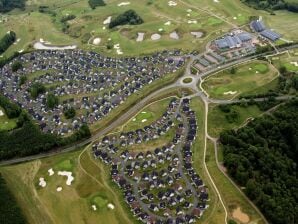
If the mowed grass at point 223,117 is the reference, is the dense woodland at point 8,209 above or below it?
below

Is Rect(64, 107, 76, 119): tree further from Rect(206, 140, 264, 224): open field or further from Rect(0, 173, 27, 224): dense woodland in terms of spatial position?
Rect(206, 140, 264, 224): open field

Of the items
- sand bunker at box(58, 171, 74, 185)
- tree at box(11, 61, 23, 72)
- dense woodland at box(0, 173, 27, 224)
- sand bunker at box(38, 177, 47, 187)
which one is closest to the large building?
tree at box(11, 61, 23, 72)

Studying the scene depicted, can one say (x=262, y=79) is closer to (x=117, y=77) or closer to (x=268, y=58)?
(x=268, y=58)

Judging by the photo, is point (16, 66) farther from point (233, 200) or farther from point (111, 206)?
point (233, 200)

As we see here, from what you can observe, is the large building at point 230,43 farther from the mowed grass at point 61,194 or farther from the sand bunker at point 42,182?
the sand bunker at point 42,182

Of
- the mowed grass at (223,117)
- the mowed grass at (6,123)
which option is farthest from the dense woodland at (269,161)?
the mowed grass at (6,123)

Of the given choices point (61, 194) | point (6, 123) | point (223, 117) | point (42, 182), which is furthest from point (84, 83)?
point (61, 194)
